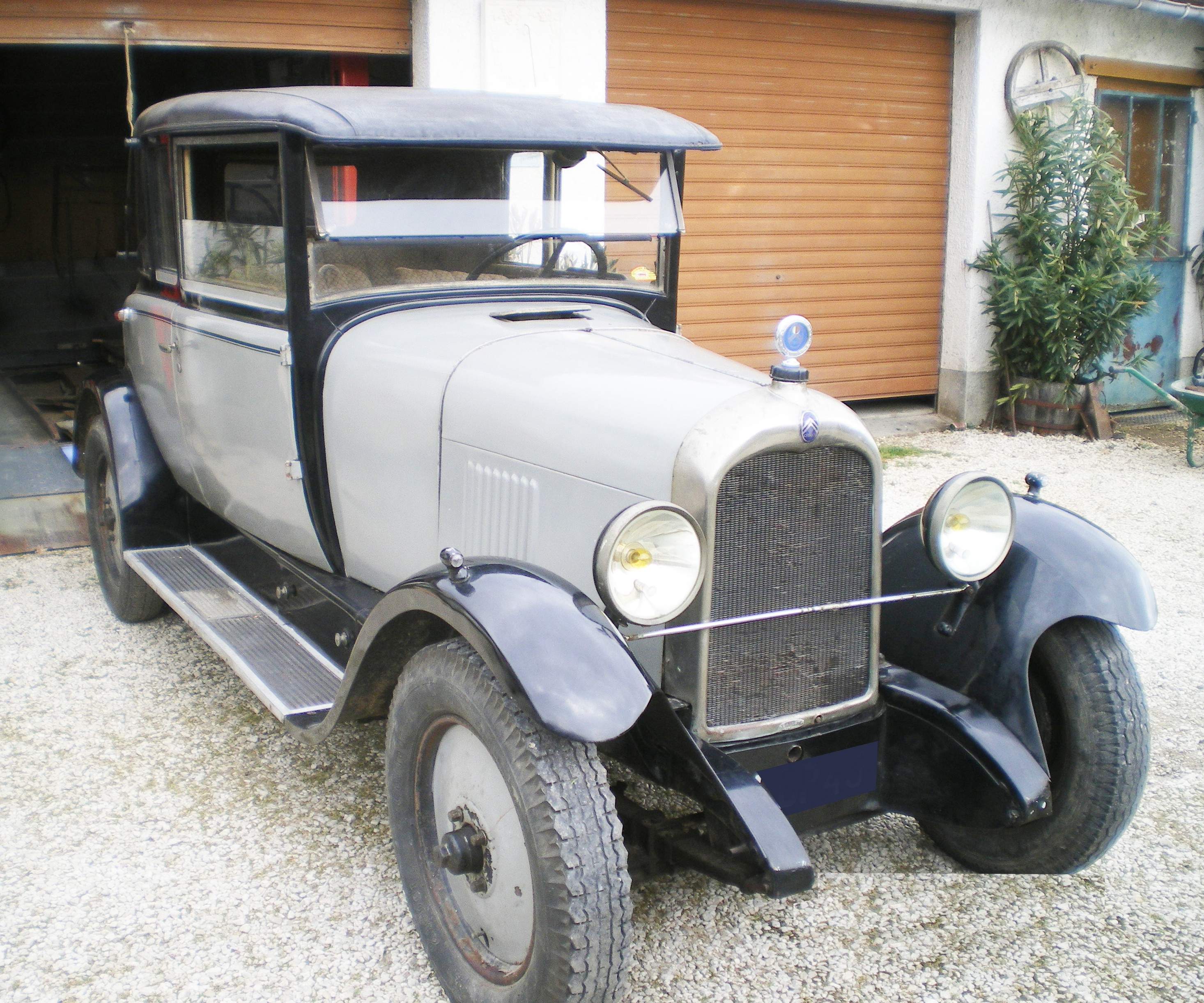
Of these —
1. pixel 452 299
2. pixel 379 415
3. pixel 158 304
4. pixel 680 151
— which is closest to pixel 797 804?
pixel 379 415

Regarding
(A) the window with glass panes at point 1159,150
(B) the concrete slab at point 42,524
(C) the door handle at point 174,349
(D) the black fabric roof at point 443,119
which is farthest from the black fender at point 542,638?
(A) the window with glass panes at point 1159,150

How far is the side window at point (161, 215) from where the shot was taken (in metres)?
3.58

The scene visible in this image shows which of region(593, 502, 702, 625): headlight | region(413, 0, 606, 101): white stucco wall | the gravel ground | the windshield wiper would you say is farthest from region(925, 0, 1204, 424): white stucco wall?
region(593, 502, 702, 625): headlight

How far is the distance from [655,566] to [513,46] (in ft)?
15.1

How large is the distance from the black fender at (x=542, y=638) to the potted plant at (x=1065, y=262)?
6345 mm

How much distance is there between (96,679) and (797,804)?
8.16ft

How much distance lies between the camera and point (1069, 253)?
7574mm

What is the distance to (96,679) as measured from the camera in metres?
3.59

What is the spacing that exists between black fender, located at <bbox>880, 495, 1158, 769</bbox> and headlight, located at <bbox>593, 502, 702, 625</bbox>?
0.79 m

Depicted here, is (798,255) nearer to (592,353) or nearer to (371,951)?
(592,353)

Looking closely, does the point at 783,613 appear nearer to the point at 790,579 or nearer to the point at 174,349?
the point at 790,579

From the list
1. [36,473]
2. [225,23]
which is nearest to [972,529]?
[225,23]

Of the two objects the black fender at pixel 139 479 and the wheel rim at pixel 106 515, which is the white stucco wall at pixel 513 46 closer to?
the black fender at pixel 139 479

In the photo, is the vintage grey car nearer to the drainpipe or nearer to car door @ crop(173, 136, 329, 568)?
car door @ crop(173, 136, 329, 568)
